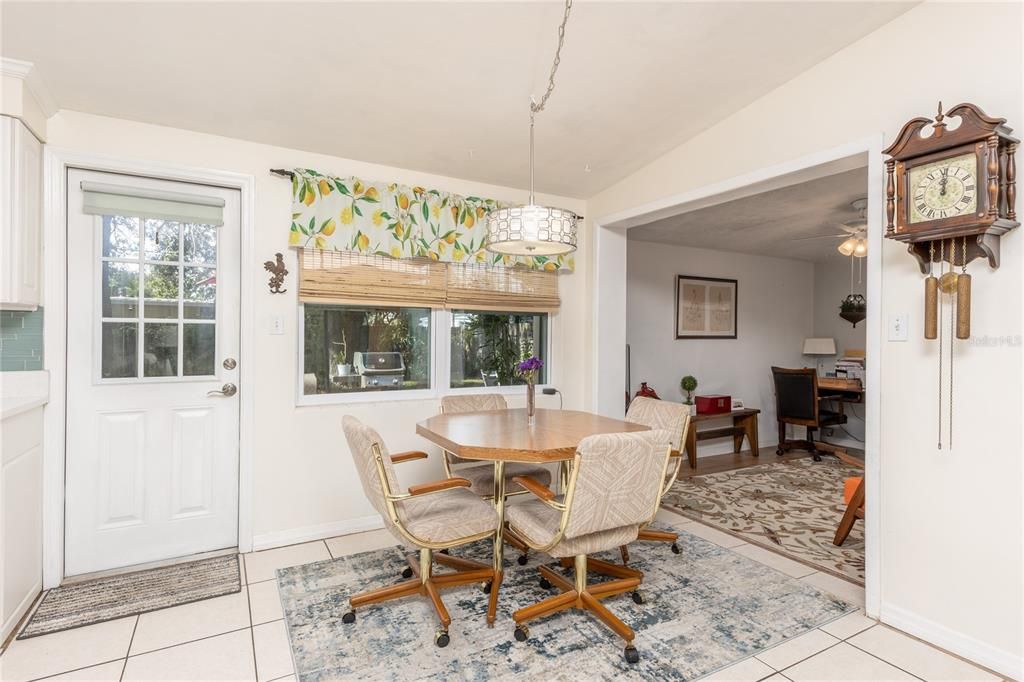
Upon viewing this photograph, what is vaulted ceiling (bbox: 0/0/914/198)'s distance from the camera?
2064 millimetres

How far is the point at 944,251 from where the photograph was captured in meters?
2.03

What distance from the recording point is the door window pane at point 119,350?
2.72 metres

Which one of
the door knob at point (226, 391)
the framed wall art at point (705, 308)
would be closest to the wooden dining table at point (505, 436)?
the door knob at point (226, 391)

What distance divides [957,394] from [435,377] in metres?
2.79

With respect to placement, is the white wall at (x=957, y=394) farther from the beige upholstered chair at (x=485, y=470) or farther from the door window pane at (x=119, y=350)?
Answer: the door window pane at (x=119, y=350)

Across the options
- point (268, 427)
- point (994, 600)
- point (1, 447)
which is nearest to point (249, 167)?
point (268, 427)

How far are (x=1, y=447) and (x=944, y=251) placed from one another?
3.81 meters

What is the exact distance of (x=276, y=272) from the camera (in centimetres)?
300

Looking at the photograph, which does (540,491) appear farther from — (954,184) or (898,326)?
(954,184)

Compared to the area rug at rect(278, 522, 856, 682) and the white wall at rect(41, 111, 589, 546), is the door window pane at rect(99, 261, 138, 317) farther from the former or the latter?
the area rug at rect(278, 522, 856, 682)

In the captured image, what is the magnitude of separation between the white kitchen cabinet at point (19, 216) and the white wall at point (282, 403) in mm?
330

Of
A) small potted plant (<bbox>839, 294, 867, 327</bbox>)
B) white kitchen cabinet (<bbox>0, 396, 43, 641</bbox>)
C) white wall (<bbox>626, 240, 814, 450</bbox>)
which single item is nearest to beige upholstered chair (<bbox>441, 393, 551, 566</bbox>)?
white kitchen cabinet (<bbox>0, 396, 43, 641</bbox>)

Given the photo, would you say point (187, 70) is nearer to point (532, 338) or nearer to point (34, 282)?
point (34, 282)

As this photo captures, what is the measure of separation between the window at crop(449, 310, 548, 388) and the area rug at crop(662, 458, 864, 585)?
1.54 metres
